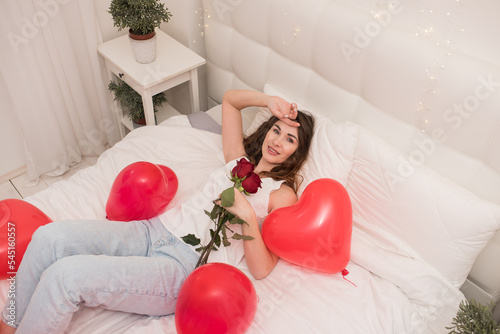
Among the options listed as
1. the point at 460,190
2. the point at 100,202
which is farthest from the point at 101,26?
the point at 460,190

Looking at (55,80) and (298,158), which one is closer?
(298,158)

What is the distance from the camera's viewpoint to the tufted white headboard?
1.20 meters

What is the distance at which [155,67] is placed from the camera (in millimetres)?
1980

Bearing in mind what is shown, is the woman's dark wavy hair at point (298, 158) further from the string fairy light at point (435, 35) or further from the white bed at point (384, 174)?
the string fairy light at point (435, 35)

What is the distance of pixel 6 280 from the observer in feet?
4.28

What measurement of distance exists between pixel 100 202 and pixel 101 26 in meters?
1.08

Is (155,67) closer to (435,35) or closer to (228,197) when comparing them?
(228,197)

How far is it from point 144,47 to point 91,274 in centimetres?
118

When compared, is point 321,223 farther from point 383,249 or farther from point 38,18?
point 38,18

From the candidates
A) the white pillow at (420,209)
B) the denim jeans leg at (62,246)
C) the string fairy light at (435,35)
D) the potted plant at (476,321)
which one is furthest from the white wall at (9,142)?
the potted plant at (476,321)

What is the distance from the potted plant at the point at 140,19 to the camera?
70.2 inches

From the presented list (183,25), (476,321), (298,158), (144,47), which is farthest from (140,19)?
(476,321)

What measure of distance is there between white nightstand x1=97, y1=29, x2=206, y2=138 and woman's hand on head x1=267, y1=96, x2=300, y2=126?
23.8 inches

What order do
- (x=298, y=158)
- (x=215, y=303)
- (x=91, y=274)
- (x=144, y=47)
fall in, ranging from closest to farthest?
1. (x=215, y=303)
2. (x=91, y=274)
3. (x=298, y=158)
4. (x=144, y=47)
